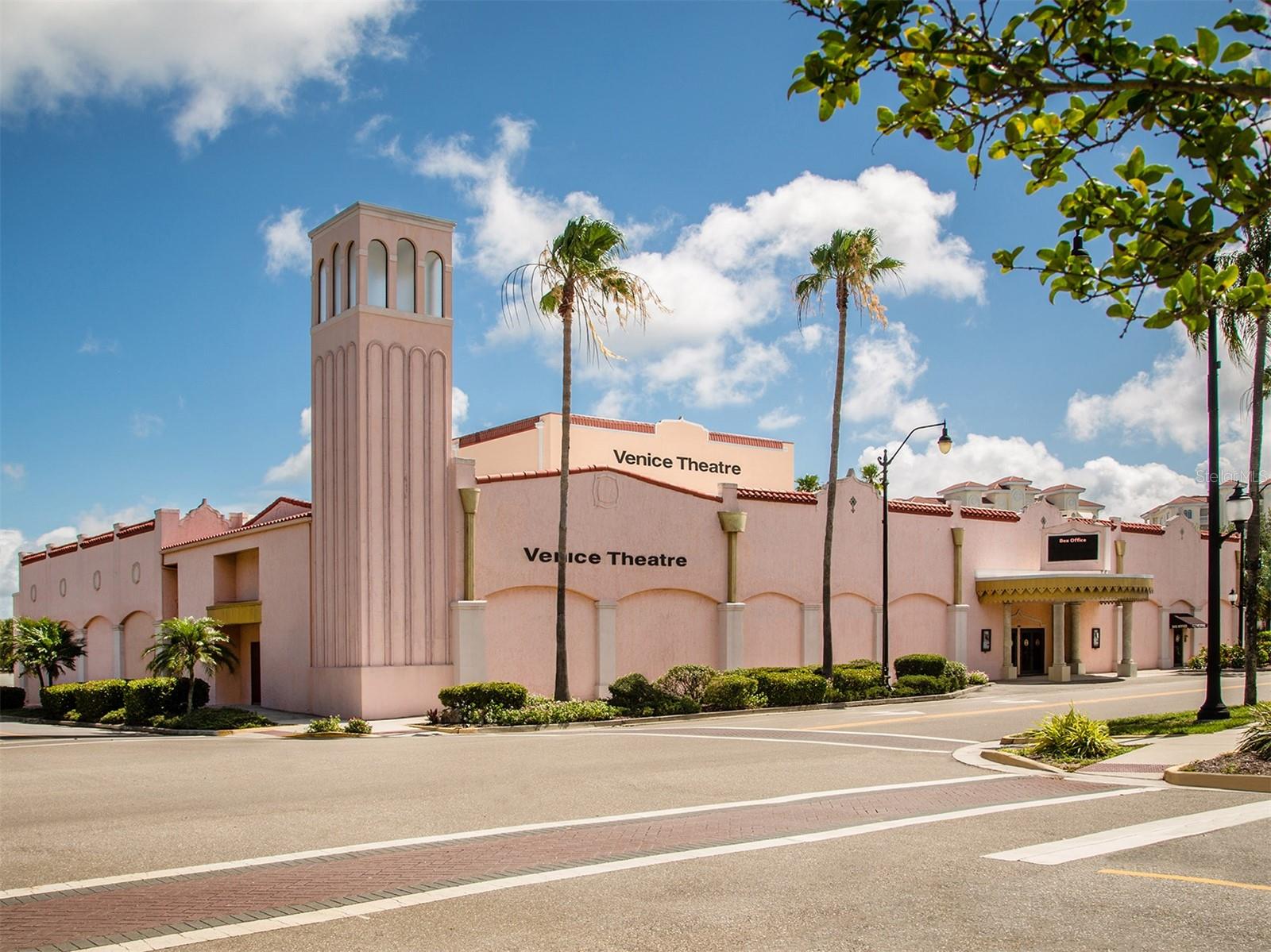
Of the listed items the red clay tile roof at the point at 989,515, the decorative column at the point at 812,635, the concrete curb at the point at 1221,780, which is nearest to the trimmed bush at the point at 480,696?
the decorative column at the point at 812,635

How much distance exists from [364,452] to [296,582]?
17.1 feet

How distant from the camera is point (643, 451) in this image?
4719 centimetres

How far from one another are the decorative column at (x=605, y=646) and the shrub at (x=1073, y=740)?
57.1ft

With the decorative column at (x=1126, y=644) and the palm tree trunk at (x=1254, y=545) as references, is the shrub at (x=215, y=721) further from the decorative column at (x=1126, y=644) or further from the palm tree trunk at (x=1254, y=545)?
the decorative column at (x=1126, y=644)

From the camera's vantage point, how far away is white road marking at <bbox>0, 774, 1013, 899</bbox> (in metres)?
9.55

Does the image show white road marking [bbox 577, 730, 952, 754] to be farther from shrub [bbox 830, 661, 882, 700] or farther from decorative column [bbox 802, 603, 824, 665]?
decorative column [bbox 802, 603, 824, 665]

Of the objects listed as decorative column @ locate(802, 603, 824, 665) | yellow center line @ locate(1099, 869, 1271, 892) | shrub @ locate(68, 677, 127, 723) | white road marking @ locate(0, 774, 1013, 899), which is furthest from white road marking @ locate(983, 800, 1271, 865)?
shrub @ locate(68, 677, 127, 723)

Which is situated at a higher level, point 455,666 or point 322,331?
point 322,331

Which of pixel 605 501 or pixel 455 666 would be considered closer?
pixel 455 666

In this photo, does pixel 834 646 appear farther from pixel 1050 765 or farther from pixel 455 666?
pixel 1050 765

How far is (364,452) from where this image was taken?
3038 centimetres

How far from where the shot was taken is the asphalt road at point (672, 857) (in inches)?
301

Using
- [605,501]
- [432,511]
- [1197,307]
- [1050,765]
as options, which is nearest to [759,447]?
[605,501]

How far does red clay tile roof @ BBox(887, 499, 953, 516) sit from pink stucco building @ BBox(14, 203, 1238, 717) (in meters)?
0.10
